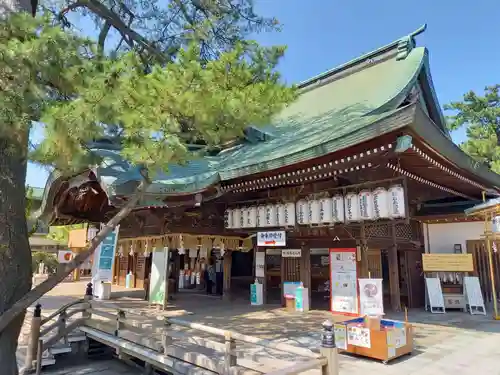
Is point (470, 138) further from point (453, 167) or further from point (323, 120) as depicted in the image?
point (453, 167)

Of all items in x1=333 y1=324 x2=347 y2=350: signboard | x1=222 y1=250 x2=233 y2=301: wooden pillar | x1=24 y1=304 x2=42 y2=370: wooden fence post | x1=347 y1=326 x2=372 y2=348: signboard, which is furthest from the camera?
x1=222 y1=250 x2=233 y2=301: wooden pillar

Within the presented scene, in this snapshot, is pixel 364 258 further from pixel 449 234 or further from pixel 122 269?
pixel 122 269

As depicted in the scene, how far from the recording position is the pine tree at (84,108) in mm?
4281

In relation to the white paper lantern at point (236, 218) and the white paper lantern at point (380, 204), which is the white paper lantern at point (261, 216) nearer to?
the white paper lantern at point (236, 218)

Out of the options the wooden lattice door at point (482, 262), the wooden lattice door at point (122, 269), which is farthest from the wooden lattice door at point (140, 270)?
the wooden lattice door at point (482, 262)

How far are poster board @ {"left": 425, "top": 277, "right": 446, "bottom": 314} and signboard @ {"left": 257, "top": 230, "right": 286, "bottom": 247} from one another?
4.44 metres

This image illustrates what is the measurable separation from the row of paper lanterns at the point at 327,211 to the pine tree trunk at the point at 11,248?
229 inches

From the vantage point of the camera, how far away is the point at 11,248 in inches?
207

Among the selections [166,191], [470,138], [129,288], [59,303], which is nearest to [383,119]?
[166,191]

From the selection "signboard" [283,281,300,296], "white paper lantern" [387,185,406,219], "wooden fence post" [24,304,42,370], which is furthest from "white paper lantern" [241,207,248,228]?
"wooden fence post" [24,304,42,370]

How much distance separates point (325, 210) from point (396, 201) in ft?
5.73

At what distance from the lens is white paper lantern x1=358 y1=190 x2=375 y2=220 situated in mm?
7625

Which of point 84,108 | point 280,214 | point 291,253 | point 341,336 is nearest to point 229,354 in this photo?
point 341,336

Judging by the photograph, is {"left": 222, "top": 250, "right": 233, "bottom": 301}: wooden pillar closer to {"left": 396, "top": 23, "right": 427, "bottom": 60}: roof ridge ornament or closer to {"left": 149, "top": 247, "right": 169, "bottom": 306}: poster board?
{"left": 149, "top": 247, "right": 169, "bottom": 306}: poster board
